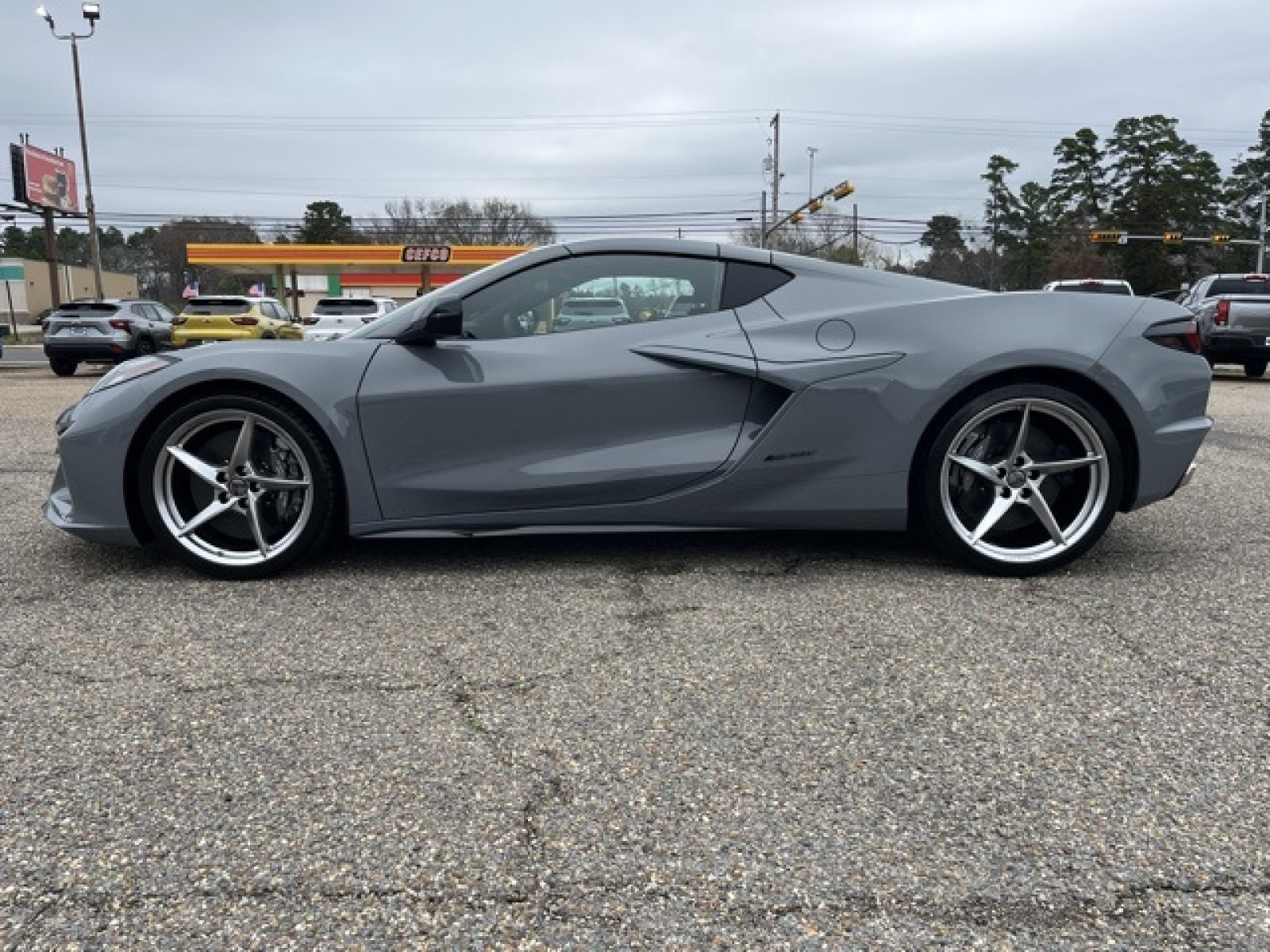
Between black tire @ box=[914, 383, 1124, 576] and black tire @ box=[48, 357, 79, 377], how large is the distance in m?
17.4

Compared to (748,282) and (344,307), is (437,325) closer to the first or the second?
(748,282)

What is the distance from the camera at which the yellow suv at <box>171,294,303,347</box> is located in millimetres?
17469

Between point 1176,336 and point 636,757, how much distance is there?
2757 millimetres

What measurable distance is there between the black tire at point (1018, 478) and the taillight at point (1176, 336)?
39 cm

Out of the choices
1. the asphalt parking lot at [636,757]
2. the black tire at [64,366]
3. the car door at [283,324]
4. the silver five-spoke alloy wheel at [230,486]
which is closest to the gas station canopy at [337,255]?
the car door at [283,324]

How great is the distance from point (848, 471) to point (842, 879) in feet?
6.43

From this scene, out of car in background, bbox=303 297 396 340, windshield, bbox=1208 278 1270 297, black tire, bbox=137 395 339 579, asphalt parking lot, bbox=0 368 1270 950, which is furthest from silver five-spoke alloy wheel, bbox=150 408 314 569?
car in background, bbox=303 297 396 340

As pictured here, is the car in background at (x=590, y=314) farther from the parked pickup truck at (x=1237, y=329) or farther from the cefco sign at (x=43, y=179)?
the cefco sign at (x=43, y=179)

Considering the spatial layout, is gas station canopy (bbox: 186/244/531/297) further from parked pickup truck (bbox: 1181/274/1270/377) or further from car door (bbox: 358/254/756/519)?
car door (bbox: 358/254/756/519)

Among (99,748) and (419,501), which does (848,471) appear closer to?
(419,501)

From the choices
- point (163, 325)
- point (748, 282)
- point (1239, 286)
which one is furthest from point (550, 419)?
point (163, 325)

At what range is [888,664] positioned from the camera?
2.65 metres

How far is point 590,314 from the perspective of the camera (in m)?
3.53

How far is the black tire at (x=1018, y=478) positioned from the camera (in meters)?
3.42
